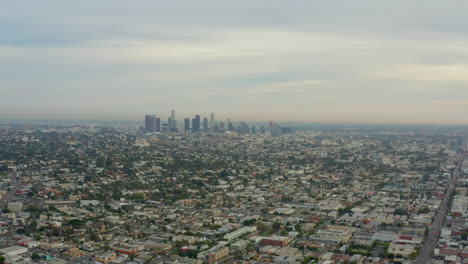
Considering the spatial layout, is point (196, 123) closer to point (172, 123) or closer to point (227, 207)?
point (172, 123)

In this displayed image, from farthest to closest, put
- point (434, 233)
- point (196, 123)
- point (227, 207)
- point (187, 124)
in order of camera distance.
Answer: point (187, 124), point (196, 123), point (227, 207), point (434, 233)

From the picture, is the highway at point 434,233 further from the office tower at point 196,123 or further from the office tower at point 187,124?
the office tower at point 187,124

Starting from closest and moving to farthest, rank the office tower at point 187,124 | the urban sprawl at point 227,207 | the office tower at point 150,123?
the urban sprawl at point 227,207 < the office tower at point 150,123 < the office tower at point 187,124

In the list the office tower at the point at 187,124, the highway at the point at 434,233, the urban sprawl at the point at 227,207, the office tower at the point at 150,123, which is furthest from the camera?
the office tower at the point at 187,124

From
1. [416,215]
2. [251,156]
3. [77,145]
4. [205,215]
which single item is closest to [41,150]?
[77,145]

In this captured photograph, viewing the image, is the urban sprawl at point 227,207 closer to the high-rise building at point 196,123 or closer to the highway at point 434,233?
the highway at point 434,233

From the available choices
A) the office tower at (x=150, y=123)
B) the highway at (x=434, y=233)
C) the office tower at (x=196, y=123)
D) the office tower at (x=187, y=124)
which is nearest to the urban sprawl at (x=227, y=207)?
the highway at (x=434, y=233)

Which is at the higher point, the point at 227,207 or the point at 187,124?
the point at 187,124

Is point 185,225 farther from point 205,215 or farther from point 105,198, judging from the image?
point 105,198

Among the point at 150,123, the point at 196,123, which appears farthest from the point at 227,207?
the point at 196,123

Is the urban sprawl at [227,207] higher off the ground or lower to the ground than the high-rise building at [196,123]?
lower

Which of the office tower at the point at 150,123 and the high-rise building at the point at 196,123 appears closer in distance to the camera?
the office tower at the point at 150,123

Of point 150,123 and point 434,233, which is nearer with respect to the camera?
point 434,233
